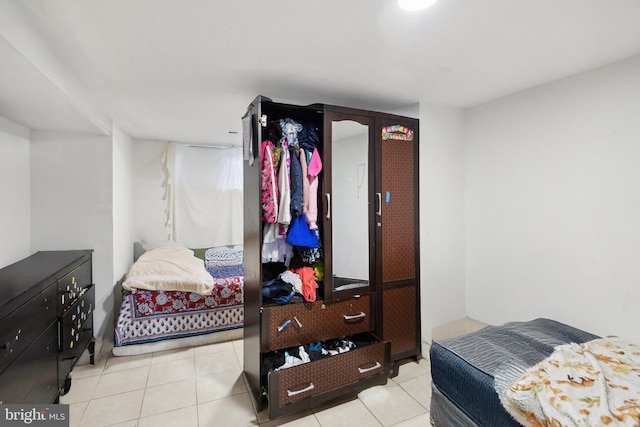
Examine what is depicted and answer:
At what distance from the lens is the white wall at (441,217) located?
8.84 ft

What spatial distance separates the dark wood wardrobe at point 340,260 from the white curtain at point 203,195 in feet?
8.21

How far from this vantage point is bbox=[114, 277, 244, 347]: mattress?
2.81m

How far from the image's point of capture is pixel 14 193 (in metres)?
2.43

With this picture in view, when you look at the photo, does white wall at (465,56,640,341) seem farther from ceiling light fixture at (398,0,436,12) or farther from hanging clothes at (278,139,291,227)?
hanging clothes at (278,139,291,227)

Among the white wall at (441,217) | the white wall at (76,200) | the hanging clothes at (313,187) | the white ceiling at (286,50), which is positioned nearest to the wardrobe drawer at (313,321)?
the hanging clothes at (313,187)

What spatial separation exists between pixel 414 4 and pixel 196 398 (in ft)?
9.18

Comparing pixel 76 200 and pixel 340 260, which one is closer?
pixel 340 260

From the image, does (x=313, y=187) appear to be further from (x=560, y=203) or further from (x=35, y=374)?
(x=35, y=374)

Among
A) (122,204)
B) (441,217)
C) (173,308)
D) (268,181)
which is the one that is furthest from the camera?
(122,204)

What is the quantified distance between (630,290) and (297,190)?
7.36 feet

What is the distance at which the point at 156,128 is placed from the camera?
352 centimetres

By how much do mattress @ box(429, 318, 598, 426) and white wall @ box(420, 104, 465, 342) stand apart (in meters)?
0.79

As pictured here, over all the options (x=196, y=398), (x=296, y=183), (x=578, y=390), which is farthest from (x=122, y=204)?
(x=578, y=390)

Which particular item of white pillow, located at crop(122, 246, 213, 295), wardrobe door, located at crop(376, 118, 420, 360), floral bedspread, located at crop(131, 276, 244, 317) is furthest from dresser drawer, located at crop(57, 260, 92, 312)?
wardrobe door, located at crop(376, 118, 420, 360)
